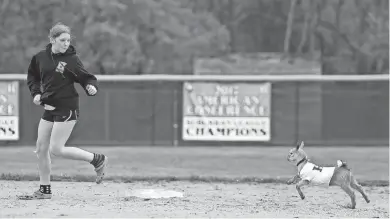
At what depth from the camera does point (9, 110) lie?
1180cm

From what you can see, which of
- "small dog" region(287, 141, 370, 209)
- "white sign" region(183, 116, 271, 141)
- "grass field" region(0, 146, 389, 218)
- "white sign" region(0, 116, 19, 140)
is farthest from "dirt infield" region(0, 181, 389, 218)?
"white sign" region(0, 116, 19, 140)

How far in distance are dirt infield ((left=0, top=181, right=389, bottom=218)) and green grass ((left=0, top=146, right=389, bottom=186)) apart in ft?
1.48

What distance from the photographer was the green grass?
8.27 meters

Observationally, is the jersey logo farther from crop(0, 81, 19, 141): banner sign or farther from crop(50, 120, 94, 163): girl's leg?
crop(0, 81, 19, 141): banner sign

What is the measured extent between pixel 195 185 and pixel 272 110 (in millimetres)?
4708

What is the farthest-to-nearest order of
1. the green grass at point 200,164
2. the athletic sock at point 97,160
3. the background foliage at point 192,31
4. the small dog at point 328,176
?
the background foliage at point 192,31, the green grass at point 200,164, the athletic sock at point 97,160, the small dog at point 328,176

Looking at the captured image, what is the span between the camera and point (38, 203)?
20.3 ft

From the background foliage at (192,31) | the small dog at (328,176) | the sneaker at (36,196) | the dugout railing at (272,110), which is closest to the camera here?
the small dog at (328,176)

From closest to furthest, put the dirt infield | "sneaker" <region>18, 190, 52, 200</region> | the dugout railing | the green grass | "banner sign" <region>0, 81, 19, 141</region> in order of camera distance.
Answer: the dirt infield → "sneaker" <region>18, 190, 52, 200</region> → the green grass → "banner sign" <region>0, 81, 19, 141</region> → the dugout railing

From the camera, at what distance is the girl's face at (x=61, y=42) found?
20.3 ft

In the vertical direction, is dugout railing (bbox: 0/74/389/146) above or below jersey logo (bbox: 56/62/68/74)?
below

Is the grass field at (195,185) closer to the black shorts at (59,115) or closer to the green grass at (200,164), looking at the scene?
the green grass at (200,164)

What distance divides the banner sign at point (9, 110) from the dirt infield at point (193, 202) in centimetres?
426

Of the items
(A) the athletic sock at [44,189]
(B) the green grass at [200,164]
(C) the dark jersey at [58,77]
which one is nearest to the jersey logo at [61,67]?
(C) the dark jersey at [58,77]
